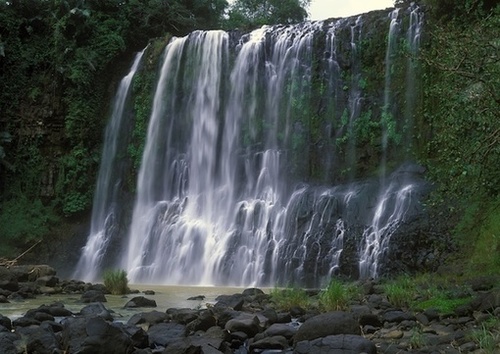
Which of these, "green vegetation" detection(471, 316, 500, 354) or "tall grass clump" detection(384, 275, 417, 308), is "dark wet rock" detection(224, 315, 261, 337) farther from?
"tall grass clump" detection(384, 275, 417, 308)

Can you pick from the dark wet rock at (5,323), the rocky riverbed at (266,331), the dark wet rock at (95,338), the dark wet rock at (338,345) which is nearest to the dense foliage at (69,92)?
the rocky riverbed at (266,331)

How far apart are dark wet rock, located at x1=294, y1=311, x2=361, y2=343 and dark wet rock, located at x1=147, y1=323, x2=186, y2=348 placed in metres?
1.58

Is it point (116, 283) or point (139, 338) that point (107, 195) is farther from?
point (139, 338)

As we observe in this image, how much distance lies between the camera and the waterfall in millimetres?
22375

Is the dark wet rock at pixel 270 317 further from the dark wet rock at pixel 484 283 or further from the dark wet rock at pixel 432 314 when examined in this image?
the dark wet rock at pixel 484 283

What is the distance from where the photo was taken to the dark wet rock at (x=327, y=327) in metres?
7.11

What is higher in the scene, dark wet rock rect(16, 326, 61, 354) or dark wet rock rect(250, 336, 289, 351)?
dark wet rock rect(250, 336, 289, 351)

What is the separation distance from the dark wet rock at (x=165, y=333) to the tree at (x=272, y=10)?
3385cm

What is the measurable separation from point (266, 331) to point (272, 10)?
→ 38.2 meters

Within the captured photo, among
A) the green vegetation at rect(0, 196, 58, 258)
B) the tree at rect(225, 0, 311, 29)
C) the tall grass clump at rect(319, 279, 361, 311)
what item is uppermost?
the tree at rect(225, 0, 311, 29)

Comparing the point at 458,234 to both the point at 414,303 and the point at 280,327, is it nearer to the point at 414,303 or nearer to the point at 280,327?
the point at 414,303

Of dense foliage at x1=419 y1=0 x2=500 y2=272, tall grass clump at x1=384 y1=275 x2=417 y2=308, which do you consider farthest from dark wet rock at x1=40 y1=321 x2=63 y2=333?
dense foliage at x1=419 y1=0 x2=500 y2=272

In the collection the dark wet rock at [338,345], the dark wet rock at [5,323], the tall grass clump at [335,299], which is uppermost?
the tall grass clump at [335,299]

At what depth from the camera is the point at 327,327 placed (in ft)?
23.4
